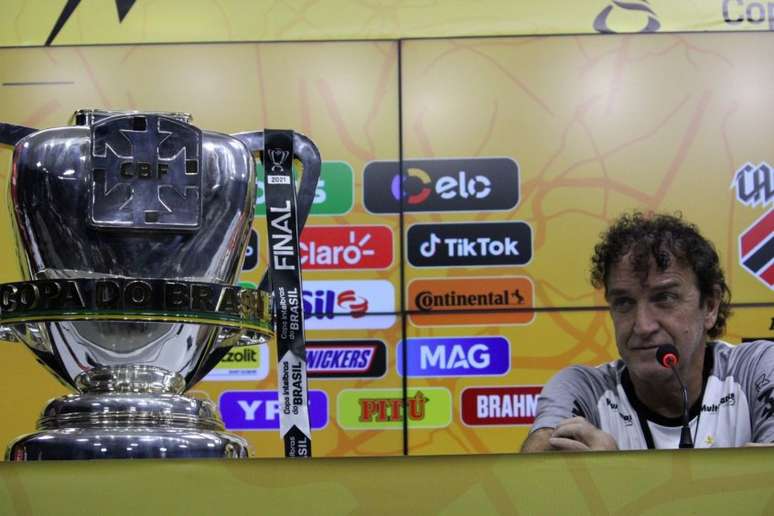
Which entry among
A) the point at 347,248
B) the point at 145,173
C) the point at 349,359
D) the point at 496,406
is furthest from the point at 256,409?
the point at 145,173

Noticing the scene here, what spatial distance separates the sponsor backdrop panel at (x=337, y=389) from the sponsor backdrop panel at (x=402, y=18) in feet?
1.84

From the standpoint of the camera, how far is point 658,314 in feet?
4.50

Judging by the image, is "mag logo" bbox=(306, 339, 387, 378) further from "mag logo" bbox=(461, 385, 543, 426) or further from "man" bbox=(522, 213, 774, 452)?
"man" bbox=(522, 213, 774, 452)

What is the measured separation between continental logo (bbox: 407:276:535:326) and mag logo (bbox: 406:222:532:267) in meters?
0.03

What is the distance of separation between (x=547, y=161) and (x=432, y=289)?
326 mm

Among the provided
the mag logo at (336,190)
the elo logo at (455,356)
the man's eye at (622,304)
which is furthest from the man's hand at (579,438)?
the mag logo at (336,190)

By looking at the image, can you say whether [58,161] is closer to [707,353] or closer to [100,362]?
[100,362]

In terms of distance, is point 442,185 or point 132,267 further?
point 442,185

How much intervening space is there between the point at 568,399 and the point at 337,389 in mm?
689

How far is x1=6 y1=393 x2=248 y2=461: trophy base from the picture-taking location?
1.80 ft

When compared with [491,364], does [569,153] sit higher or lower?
higher

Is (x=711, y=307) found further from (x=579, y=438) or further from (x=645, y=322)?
(x=579, y=438)

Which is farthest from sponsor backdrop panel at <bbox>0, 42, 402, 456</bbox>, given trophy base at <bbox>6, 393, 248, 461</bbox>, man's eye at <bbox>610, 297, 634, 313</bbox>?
trophy base at <bbox>6, 393, 248, 461</bbox>

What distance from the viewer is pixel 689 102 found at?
198 centimetres
